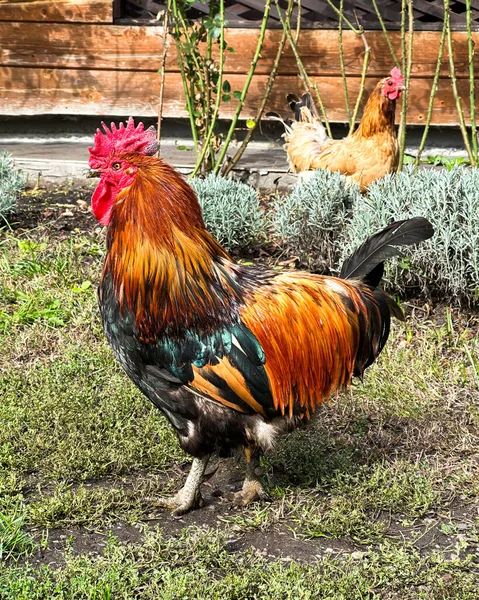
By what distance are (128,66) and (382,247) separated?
502cm

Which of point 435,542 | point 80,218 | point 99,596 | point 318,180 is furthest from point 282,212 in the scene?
point 99,596

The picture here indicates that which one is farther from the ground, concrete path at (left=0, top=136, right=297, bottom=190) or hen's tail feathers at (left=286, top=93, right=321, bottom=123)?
hen's tail feathers at (left=286, top=93, right=321, bottom=123)

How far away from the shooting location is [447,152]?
8086mm

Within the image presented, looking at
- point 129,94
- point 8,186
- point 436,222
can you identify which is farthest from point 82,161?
point 436,222

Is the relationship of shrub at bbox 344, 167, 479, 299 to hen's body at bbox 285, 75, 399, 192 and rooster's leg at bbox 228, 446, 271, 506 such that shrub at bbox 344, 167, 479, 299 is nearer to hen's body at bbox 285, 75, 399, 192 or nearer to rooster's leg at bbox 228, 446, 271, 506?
hen's body at bbox 285, 75, 399, 192

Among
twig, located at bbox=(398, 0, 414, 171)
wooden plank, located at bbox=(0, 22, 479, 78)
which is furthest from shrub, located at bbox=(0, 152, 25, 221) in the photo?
twig, located at bbox=(398, 0, 414, 171)

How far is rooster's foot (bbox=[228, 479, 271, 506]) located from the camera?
396 cm

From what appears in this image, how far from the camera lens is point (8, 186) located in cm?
674

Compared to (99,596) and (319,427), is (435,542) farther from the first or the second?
(99,596)

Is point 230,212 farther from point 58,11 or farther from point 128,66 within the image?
point 58,11

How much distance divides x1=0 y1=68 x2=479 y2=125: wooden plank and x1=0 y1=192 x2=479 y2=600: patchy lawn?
3046 mm

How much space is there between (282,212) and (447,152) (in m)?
2.71

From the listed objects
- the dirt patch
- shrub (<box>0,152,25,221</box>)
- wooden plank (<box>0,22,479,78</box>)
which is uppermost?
wooden plank (<box>0,22,479,78</box>)

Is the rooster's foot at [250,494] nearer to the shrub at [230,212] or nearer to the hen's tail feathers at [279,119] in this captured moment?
the shrub at [230,212]
